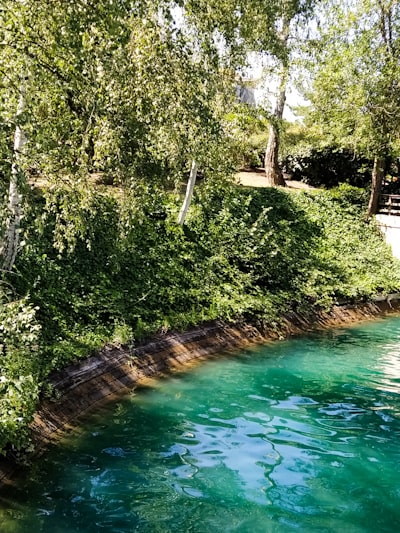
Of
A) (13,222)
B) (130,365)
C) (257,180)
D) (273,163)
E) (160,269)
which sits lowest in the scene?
(130,365)

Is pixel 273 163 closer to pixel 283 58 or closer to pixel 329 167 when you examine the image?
pixel 329 167

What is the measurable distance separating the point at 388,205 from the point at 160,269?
13.5m

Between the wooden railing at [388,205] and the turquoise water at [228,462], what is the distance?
1323 centimetres

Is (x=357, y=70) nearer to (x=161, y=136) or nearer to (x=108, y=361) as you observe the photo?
(x=161, y=136)

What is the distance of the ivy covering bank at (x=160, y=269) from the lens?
293 inches

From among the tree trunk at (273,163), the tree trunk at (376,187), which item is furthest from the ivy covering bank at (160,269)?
the tree trunk at (273,163)

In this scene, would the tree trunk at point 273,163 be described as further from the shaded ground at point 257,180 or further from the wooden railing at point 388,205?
the wooden railing at point 388,205

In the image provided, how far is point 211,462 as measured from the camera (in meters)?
7.04

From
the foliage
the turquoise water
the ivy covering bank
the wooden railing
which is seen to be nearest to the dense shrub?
the wooden railing

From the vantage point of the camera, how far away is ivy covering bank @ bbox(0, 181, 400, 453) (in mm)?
7430

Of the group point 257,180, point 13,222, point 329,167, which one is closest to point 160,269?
point 13,222

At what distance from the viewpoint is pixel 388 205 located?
23281 millimetres

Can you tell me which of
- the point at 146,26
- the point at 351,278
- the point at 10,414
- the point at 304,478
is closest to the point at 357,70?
the point at 351,278

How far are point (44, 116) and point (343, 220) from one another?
53.1 ft
